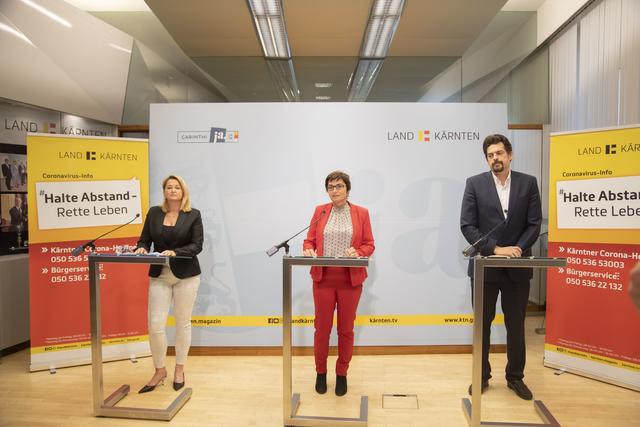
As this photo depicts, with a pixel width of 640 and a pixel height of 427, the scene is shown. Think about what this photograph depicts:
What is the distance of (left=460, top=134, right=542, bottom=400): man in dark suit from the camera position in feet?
9.56

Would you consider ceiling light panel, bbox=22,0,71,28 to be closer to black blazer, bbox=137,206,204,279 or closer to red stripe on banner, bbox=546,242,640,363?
black blazer, bbox=137,206,204,279

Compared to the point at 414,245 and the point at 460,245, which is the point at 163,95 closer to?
the point at 414,245

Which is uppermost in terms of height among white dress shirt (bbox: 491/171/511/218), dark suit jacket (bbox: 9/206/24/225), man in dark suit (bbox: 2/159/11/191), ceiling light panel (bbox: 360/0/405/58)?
ceiling light panel (bbox: 360/0/405/58)

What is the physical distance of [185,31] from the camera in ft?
17.2

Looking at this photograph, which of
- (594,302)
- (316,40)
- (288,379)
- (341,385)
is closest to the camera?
(288,379)

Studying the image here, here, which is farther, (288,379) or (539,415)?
(539,415)

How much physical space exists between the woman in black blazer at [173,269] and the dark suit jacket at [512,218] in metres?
2.05

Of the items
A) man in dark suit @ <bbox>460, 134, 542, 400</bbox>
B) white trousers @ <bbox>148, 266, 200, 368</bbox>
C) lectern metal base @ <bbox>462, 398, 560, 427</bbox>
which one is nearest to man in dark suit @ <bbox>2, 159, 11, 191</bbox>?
white trousers @ <bbox>148, 266, 200, 368</bbox>

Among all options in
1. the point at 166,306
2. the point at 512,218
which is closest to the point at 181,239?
the point at 166,306

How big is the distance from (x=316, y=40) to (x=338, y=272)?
12.1ft

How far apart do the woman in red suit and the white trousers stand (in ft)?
3.11

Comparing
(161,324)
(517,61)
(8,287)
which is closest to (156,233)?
(161,324)

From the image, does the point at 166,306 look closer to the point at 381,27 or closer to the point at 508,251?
the point at 508,251

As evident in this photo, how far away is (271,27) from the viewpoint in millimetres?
5117
